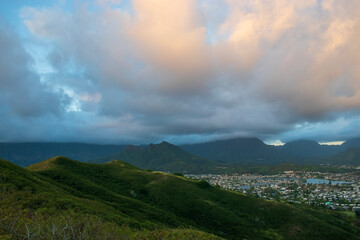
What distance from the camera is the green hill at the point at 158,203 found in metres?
34.7

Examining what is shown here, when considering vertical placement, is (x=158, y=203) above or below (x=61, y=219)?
below

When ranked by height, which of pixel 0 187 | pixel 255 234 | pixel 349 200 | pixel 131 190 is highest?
pixel 0 187

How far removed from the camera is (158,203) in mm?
72875

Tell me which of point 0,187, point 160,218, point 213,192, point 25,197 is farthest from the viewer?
point 213,192

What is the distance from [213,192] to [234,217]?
24.4 meters

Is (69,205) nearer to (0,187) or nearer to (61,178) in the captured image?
(0,187)

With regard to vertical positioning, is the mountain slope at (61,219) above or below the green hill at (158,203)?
above

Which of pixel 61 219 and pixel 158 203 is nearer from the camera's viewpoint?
pixel 61 219

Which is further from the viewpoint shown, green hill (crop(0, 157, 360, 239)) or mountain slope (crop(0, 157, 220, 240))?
green hill (crop(0, 157, 360, 239))

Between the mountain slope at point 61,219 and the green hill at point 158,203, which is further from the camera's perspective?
the green hill at point 158,203

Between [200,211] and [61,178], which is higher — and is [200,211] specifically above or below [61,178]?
below

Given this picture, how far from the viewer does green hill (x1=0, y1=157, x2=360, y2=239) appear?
34.7 metres

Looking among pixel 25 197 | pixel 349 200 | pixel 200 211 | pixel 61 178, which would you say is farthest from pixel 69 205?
pixel 349 200

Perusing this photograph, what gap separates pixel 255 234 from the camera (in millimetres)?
58312
